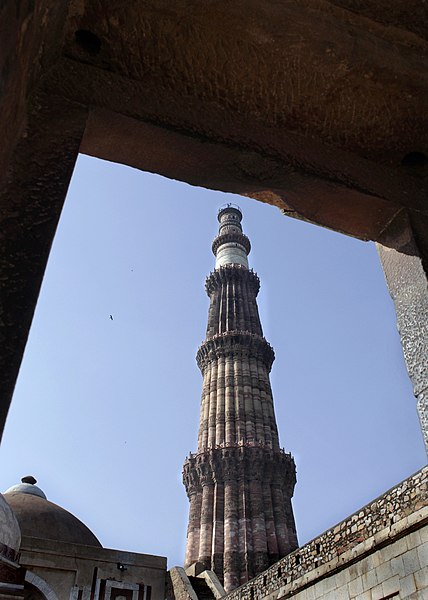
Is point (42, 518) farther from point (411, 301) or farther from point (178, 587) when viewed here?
point (411, 301)

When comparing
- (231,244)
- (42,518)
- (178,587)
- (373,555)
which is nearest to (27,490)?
(42,518)

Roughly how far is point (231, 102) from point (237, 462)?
1822 cm

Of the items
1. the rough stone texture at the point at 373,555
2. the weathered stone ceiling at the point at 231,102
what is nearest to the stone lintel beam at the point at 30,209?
the weathered stone ceiling at the point at 231,102

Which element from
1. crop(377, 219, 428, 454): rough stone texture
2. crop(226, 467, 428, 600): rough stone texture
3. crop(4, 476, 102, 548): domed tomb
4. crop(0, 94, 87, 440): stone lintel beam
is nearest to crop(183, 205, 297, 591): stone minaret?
crop(4, 476, 102, 548): domed tomb

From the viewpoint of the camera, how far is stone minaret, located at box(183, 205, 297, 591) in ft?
56.2

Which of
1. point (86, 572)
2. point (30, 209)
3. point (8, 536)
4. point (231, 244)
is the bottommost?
point (30, 209)

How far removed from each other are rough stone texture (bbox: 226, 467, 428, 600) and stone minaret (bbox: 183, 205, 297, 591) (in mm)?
10265

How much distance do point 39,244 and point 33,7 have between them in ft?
1.63

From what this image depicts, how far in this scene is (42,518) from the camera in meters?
9.24

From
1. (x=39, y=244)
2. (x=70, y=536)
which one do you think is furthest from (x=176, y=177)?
(x=70, y=536)

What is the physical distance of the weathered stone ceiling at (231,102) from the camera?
1.33 metres

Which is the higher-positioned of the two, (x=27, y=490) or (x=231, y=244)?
(x=231, y=244)

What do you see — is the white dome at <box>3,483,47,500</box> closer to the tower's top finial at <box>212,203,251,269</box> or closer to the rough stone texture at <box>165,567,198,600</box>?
the rough stone texture at <box>165,567,198,600</box>

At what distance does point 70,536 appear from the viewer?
938cm
